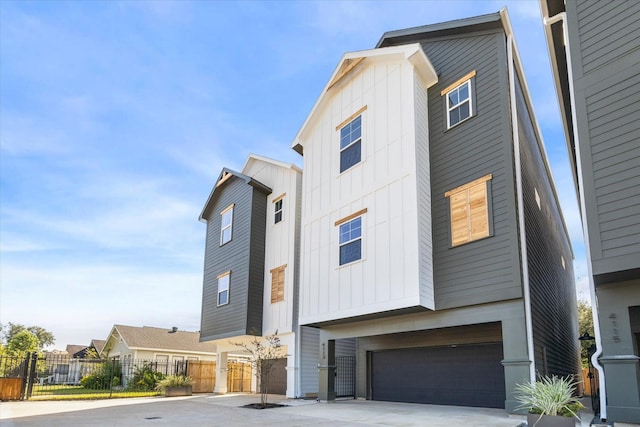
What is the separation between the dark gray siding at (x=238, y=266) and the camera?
19091 millimetres

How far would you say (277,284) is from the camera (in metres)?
18.9

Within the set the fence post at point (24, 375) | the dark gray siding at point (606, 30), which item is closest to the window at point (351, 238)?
the dark gray siding at point (606, 30)

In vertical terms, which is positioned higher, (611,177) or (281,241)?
(281,241)

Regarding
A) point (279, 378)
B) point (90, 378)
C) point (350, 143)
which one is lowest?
point (90, 378)

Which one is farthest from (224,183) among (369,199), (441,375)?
(441,375)

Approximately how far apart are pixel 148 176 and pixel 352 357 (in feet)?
36.9

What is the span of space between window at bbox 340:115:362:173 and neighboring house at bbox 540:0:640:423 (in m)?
5.99

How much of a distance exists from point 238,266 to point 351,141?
8034 mm

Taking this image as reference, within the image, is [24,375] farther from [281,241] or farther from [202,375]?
[281,241]

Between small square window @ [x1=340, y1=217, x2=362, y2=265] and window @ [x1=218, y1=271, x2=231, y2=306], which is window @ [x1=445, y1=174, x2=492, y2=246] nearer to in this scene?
small square window @ [x1=340, y1=217, x2=362, y2=265]

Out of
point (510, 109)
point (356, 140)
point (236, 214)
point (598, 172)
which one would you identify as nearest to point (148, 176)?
point (236, 214)

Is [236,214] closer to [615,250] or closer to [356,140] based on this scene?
[356,140]

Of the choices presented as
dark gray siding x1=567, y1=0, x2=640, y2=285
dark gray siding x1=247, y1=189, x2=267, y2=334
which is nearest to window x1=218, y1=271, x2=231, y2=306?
dark gray siding x1=247, y1=189, x2=267, y2=334

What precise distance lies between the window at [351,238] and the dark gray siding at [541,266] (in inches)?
165
